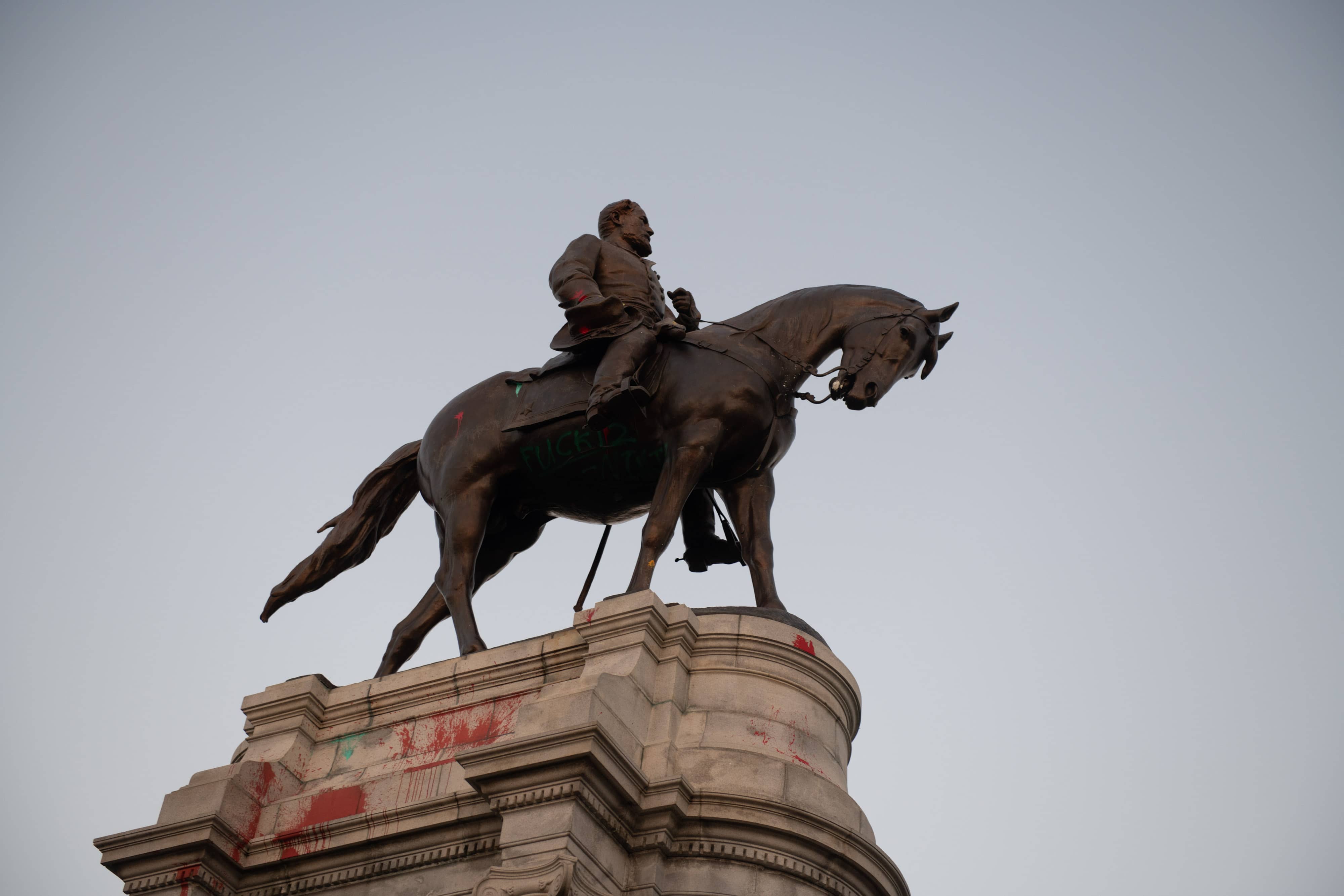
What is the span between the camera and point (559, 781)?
10359 mm

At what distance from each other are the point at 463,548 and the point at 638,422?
1.96 metres

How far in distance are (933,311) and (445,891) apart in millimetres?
6100

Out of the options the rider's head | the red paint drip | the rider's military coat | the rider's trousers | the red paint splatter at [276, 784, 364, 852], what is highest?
the rider's head

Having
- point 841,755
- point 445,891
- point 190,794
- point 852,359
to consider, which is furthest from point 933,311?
point 190,794

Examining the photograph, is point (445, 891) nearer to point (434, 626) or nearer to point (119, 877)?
point (119, 877)

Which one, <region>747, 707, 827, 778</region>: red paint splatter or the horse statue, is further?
the horse statue

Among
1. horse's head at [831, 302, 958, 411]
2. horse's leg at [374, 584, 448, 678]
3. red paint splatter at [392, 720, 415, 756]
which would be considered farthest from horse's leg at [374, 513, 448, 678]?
horse's head at [831, 302, 958, 411]

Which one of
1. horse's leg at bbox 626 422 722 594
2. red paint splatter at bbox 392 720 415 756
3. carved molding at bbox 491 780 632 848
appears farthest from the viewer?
horse's leg at bbox 626 422 722 594

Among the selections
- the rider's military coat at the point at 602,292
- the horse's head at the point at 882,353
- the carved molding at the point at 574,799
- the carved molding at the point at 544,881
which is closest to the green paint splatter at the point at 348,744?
the carved molding at the point at 574,799

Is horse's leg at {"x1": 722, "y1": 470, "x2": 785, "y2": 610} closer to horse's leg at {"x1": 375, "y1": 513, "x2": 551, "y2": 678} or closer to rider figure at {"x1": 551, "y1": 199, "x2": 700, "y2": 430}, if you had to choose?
rider figure at {"x1": 551, "y1": 199, "x2": 700, "y2": 430}

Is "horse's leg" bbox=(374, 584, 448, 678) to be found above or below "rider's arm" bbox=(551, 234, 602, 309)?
below

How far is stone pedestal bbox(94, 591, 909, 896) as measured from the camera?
34.3 ft

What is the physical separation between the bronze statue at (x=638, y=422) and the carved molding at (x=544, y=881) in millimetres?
2908

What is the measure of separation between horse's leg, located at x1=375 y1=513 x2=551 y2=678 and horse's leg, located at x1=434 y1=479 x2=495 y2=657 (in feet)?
0.67
